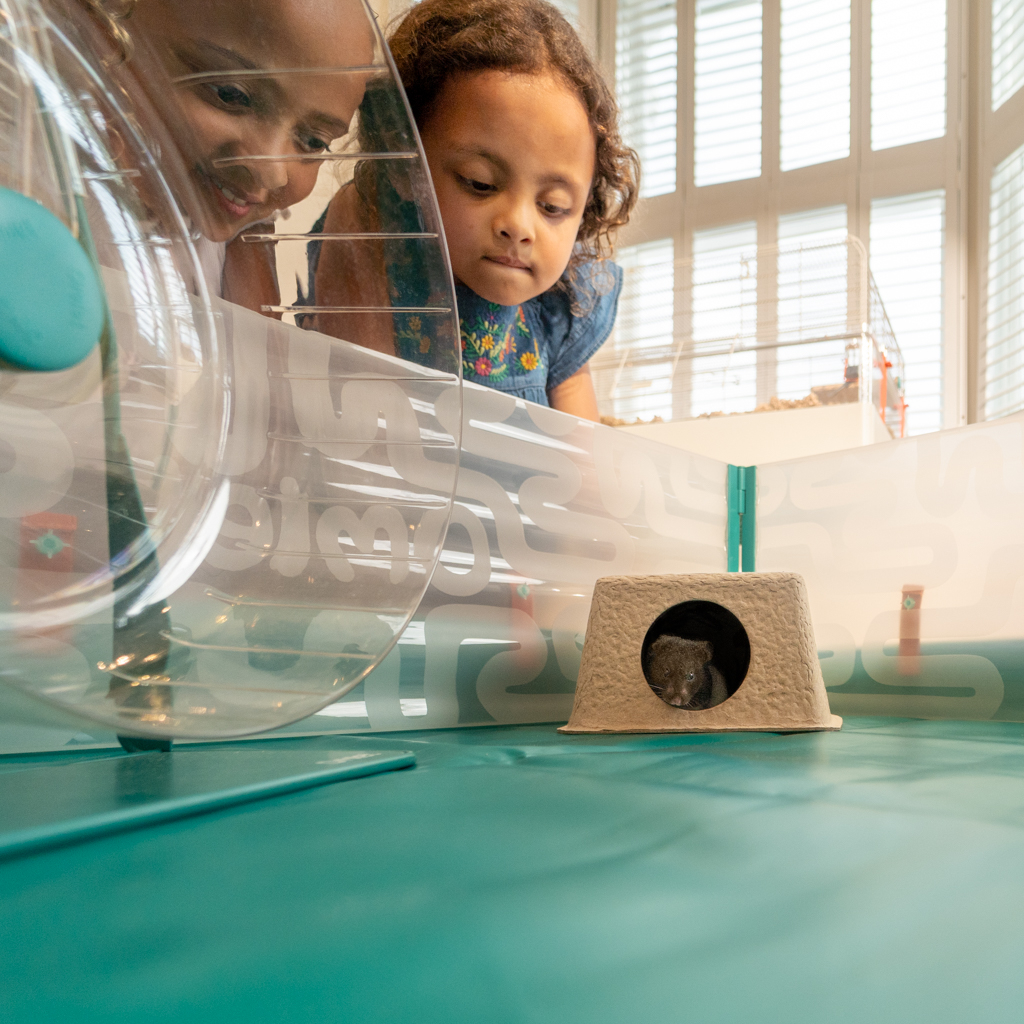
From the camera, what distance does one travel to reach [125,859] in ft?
1.03

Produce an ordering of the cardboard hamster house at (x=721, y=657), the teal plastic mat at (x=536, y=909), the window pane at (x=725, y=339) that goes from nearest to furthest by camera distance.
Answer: the teal plastic mat at (x=536, y=909), the cardboard hamster house at (x=721, y=657), the window pane at (x=725, y=339)

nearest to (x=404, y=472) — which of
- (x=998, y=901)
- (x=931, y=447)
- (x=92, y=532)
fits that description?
(x=92, y=532)

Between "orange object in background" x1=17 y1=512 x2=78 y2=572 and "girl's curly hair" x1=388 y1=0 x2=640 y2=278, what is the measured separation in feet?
2.18

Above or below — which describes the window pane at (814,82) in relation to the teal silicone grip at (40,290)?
above

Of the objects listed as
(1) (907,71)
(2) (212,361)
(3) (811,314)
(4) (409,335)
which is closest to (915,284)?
(1) (907,71)

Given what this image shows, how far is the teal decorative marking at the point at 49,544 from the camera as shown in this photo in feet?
0.94

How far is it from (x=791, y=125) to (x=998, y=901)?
12.6ft

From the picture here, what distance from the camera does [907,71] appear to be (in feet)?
11.1

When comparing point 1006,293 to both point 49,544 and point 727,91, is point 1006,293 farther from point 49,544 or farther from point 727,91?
point 49,544

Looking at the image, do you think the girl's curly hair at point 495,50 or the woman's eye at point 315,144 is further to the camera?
the girl's curly hair at point 495,50

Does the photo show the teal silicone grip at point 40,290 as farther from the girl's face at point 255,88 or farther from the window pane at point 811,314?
the window pane at point 811,314

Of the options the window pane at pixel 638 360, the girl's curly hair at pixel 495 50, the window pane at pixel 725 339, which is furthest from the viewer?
the window pane at pixel 638 360

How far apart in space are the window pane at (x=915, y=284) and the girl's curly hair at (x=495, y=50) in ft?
8.48

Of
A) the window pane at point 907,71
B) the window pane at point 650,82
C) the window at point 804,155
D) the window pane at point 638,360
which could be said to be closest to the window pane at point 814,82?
the window at point 804,155
